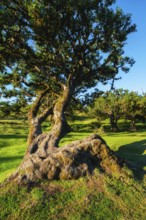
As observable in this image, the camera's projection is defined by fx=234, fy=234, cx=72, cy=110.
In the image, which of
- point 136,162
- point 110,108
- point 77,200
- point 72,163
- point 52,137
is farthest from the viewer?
point 110,108

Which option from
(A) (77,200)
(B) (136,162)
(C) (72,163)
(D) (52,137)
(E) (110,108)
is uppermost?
(E) (110,108)

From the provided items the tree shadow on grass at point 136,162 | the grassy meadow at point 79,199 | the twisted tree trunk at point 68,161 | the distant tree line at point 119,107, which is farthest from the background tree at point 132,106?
the grassy meadow at point 79,199

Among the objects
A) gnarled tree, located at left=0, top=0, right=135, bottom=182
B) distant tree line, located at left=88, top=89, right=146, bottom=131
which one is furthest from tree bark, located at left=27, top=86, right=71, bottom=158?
distant tree line, located at left=88, top=89, right=146, bottom=131

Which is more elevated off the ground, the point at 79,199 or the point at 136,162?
the point at 136,162

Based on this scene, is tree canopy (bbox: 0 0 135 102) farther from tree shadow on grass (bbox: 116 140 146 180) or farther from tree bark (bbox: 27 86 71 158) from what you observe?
tree shadow on grass (bbox: 116 140 146 180)

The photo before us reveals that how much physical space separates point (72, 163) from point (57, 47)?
10237 millimetres

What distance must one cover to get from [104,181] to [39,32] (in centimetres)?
1169

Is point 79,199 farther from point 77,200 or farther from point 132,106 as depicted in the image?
point 132,106

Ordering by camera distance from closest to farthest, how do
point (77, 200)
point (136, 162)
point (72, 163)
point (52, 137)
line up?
point (77, 200), point (72, 163), point (52, 137), point (136, 162)

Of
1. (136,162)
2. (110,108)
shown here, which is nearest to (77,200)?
(136,162)

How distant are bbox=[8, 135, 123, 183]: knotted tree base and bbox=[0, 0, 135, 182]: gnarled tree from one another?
2373 mm

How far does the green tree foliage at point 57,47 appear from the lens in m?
16.3

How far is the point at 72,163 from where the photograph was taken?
35.8 feet

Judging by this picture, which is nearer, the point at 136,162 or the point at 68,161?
the point at 68,161
